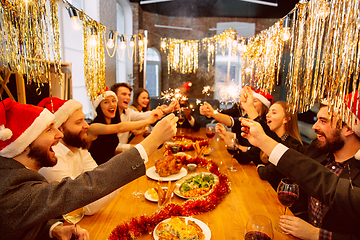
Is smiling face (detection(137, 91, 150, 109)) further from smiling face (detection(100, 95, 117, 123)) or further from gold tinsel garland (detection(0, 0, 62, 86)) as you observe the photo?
gold tinsel garland (detection(0, 0, 62, 86))

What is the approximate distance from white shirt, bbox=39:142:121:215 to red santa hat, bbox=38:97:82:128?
0.18 m

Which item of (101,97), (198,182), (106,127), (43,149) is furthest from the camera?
(101,97)

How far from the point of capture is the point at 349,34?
3.68ft

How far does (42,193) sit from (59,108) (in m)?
0.86

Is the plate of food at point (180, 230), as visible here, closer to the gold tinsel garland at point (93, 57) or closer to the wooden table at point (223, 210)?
the wooden table at point (223, 210)

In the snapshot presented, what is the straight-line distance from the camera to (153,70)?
734 cm

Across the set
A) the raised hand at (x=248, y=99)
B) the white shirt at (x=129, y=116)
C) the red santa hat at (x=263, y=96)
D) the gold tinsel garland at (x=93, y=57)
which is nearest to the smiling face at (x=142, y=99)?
the white shirt at (x=129, y=116)

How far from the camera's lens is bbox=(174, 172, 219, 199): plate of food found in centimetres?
137

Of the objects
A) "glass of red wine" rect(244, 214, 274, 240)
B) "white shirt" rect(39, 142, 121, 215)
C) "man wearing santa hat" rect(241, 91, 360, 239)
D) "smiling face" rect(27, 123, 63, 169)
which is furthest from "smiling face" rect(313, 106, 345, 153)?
"smiling face" rect(27, 123, 63, 169)

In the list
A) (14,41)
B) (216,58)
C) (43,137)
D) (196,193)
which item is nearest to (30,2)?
(14,41)

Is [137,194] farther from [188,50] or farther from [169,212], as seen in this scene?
[188,50]

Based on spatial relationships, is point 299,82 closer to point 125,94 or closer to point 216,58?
point 125,94

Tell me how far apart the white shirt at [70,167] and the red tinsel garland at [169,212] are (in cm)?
24

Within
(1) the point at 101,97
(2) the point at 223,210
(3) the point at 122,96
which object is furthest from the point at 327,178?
(3) the point at 122,96
